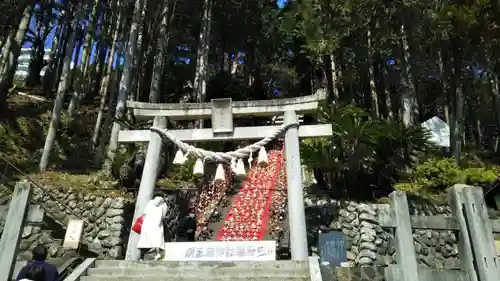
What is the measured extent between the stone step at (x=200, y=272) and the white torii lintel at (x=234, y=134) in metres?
3.35

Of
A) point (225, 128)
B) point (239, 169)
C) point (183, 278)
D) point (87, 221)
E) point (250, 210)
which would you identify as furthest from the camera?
point (250, 210)

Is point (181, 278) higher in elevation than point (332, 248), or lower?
lower

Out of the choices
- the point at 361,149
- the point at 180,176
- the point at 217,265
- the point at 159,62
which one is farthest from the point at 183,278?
the point at 159,62

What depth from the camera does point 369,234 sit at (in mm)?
10180

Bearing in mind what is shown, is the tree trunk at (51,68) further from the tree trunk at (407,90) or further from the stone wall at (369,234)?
the tree trunk at (407,90)

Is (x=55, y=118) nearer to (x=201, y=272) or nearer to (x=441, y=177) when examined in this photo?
(x=201, y=272)

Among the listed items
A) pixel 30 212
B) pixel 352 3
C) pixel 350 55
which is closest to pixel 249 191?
pixel 352 3

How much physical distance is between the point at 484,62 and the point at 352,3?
734cm

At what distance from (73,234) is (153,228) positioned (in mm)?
3246

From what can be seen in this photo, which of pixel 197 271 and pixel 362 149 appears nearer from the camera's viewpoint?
pixel 197 271

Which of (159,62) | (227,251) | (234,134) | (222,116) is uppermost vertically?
(159,62)

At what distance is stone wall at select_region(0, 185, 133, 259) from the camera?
32.2 feet

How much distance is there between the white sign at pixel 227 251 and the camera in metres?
7.00

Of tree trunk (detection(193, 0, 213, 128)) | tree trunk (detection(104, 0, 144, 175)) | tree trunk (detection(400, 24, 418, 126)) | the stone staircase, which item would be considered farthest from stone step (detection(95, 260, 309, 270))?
tree trunk (detection(193, 0, 213, 128))
